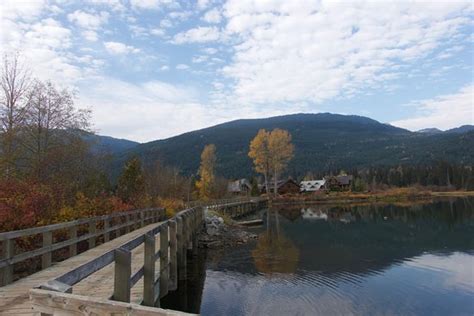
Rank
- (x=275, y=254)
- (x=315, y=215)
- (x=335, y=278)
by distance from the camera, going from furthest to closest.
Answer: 1. (x=315, y=215)
2. (x=275, y=254)
3. (x=335, y=278)

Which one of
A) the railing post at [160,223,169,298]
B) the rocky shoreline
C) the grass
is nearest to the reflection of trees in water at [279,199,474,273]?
the rocky shoreline

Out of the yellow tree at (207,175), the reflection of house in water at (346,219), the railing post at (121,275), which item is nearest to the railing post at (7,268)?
the railing post at (121,275)

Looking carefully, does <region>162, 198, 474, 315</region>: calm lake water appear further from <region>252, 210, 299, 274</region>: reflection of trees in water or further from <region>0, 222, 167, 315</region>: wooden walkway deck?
<region>0, 222, 167, 315</region>: wooden walkway deck

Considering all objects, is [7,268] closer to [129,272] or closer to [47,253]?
[47,253]

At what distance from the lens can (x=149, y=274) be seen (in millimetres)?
7914

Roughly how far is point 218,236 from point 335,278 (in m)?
12.4

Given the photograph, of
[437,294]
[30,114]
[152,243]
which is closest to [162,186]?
[30,114]

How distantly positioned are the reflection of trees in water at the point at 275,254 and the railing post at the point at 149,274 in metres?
10.0

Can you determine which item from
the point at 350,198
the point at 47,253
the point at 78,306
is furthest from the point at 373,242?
the point at 350,198

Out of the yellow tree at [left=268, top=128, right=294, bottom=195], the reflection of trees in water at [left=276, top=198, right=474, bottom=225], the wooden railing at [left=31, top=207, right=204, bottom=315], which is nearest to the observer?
the wooden railing at [left=31, top=207, right=204, bottom=315]

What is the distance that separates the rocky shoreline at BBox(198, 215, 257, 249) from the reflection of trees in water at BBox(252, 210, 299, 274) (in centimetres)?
127

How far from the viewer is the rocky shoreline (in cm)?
2578

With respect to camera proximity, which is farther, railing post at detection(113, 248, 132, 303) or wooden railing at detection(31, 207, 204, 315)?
railing post at detection(113, 248, 132, 303)

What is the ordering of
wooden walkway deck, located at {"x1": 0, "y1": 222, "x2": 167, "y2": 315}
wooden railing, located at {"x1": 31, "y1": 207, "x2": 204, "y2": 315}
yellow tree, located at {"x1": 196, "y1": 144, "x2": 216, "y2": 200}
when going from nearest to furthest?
wooden railing, located at {"x1": 31, "y1": 207, "x2": 204, "y2": 315} → wooden walkway deck, located at {"x1": 0, "y1": 222, "x2": 167, "y2": 315} → yellow tree, located at {"x1": 196, "y1": 144, "x2": 216, "y2": 200}
